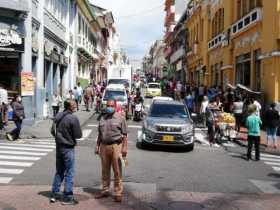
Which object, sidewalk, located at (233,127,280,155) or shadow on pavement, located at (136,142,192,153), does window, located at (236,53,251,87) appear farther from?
shadow on pavement, located at (136,142,192,153)

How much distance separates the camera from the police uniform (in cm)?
976

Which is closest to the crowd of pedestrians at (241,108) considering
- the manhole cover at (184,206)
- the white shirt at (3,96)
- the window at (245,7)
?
the window at (245,7)

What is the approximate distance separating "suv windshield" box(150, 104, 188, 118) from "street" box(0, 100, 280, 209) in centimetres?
128

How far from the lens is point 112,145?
384 inches

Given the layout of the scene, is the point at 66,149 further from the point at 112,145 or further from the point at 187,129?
the point at 187,129

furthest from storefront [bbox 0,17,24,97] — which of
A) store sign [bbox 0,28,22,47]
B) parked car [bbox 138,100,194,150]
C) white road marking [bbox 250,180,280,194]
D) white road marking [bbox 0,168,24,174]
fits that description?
white road marking [bbox 250,180,280,194]

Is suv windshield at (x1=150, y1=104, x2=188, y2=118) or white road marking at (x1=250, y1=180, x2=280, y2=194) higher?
suv windshield at (x1=150, y1=104, x2=188, y2=118)

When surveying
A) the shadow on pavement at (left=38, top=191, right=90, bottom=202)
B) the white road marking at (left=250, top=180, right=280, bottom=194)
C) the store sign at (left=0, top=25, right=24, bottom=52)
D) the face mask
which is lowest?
the white road marking at (left=250, top=180, right=280, bottom=194)

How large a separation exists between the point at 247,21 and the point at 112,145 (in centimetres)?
1943

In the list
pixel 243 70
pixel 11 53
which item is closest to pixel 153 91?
pixel 243 70

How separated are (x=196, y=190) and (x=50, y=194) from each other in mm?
3022

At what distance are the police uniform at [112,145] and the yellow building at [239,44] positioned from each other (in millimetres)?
14195

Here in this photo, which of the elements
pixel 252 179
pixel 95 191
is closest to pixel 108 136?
pixel 95 191

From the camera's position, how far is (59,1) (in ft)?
111
